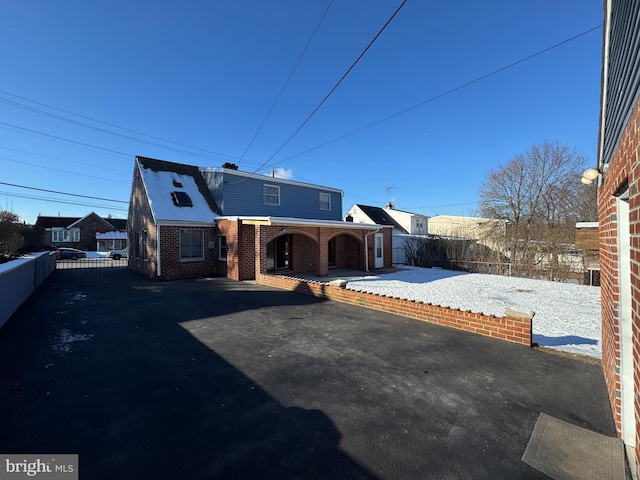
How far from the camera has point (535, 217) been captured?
2095 cm

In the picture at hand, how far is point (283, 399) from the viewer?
3.20 m

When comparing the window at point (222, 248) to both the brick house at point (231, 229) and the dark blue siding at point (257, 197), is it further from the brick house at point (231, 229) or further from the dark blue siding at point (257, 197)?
the dark blue siding at point (257, 197)

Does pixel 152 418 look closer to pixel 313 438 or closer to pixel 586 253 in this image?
pixel 313 438

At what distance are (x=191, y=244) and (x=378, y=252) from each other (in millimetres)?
10668

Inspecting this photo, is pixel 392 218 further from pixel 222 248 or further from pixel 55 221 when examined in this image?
pixel 55 221

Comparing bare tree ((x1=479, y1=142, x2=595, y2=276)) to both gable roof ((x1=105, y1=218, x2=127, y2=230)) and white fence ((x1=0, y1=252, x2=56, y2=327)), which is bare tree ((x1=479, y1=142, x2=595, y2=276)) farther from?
gable roof ((x1=105, y1=218, x2=127, y2=230))

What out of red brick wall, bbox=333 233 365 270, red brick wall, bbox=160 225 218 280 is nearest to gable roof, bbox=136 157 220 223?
red brick wall, bbox=160 225 218 280

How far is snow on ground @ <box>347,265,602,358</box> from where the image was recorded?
5.41 metres

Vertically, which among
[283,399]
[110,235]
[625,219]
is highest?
[110,235]

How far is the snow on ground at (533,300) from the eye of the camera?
5.41 m

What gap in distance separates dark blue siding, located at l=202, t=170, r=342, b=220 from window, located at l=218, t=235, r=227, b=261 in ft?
6.44

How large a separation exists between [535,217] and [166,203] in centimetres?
2426

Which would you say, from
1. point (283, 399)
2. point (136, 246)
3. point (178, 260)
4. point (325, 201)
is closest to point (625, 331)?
point (283, 399)

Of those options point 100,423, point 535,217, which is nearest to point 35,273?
point 100,423
